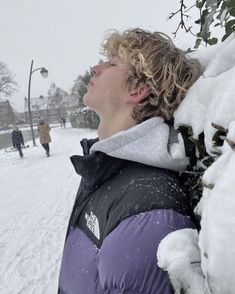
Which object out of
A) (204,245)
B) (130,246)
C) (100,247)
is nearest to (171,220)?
(130,246)

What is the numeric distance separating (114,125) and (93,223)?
Answer: 0.41m

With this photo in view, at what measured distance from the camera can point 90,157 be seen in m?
1.50

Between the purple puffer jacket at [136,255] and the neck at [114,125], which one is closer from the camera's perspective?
the purple puffer jacket at [136,255]

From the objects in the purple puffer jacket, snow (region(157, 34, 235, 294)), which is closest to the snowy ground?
the purple puffer jacket

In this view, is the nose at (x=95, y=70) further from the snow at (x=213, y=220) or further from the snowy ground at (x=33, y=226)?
the snowy ground at (x=33, y=226)

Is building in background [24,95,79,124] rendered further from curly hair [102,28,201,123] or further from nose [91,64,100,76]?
curly hair [102,28,201,123]

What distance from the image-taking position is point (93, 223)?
145 cm

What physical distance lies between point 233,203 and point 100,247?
2.34ft

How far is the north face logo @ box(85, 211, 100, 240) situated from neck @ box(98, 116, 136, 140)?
350 millimetres

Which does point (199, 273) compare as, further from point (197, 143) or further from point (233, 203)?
point (197, 143)

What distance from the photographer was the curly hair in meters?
1.49

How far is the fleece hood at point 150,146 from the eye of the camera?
1373 mm

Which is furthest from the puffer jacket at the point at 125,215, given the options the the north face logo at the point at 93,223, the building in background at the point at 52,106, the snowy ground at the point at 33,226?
the building in background at the point at 52,106

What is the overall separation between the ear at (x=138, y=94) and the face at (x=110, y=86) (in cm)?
3
